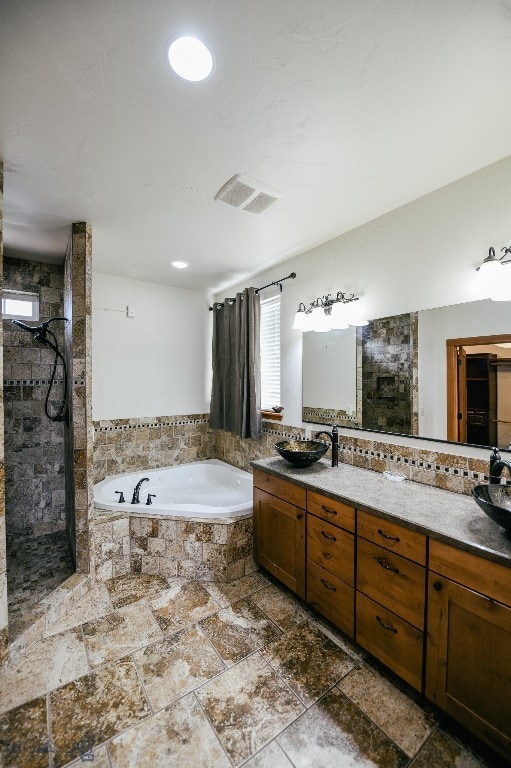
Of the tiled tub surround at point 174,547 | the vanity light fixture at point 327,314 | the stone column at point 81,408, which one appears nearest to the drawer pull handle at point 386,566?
the tiled tub surround at point 174,547

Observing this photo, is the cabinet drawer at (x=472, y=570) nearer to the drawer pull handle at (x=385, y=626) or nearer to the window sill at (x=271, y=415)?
the drawer pull handle at (x=385, y=626)

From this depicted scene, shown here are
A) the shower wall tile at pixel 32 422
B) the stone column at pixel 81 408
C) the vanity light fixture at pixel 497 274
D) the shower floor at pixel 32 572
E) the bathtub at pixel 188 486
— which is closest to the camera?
the vanity light fixture at pixel 497 274

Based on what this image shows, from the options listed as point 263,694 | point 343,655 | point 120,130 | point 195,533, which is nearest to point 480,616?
point 343,655

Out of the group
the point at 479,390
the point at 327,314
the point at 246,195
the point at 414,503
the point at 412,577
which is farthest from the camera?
the point at 327,314

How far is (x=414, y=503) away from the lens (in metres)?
1.60

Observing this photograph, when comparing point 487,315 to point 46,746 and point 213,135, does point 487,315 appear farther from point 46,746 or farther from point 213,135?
point 46,746

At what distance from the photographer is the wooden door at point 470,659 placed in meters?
1.13

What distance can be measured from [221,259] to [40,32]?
77.2 inches

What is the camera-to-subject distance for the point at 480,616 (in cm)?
117

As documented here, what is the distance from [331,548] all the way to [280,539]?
1.56 feet

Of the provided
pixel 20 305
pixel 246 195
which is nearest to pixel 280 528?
pixel 246 195

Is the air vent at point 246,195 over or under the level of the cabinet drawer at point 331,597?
over

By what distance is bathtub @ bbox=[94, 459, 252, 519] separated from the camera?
120 inches

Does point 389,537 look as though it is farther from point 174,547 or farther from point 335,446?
point 174,547
